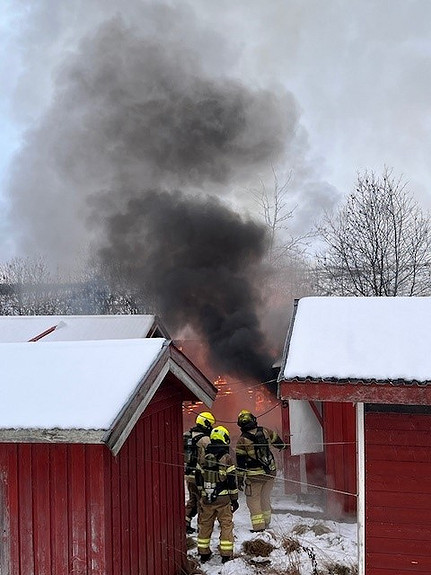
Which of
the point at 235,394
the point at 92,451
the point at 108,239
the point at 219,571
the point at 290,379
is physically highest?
the point at 108,239

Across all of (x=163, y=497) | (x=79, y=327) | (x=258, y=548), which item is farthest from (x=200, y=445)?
(x=79, y=327)

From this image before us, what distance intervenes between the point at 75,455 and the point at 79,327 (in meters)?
5.29

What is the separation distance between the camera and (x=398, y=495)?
165 inches

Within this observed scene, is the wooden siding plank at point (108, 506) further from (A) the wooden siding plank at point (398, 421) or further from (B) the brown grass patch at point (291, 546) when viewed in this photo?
(B) the brown grass patch at point (291, 546)

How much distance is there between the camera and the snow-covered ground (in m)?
6.06

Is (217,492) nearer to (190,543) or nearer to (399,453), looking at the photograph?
(190,543)

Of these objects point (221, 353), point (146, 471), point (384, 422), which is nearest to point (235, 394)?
point (221, 353)

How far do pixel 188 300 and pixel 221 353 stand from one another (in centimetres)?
289

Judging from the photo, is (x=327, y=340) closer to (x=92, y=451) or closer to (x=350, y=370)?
(x=350, y=370)

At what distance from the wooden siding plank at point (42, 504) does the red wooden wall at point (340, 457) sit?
5113mm

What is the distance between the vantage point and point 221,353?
13391 millimetres

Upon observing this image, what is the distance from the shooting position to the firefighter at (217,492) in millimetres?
6398

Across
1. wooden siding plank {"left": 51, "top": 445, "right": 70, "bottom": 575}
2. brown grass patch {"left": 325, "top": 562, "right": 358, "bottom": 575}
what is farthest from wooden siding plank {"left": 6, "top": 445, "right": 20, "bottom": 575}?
brown grass patch {"left": 325, "top": 562, "right": 358, "bottom": 575}

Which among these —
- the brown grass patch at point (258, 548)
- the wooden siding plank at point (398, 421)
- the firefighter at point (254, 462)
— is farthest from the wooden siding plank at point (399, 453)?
the firefighter at point (254, 462)
